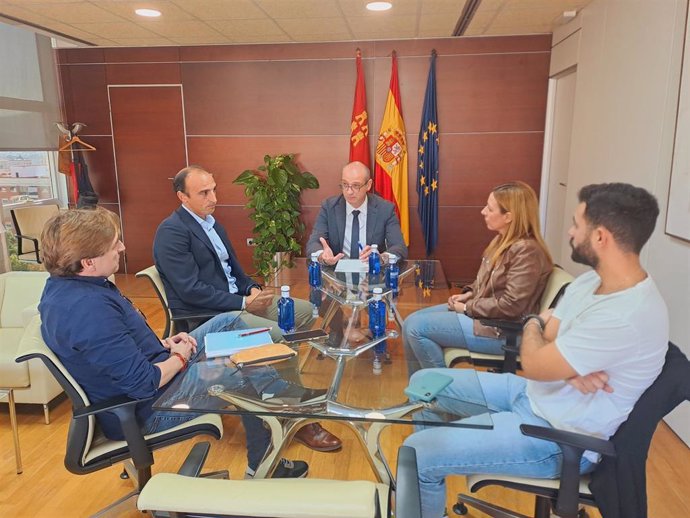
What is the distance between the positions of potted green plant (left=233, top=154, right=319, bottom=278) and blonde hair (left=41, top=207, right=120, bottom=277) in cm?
Result: 318

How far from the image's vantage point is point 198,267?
2.90m

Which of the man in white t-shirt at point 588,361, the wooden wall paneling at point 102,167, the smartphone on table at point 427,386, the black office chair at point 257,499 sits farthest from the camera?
the wooden wall paneling at point 102,167

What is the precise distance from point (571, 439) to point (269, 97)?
15.7 feet

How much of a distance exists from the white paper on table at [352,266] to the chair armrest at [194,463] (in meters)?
1.91

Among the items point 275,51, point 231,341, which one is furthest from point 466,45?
point 231,341

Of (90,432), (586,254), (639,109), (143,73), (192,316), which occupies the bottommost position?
(90,432)

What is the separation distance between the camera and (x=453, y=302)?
267 cm

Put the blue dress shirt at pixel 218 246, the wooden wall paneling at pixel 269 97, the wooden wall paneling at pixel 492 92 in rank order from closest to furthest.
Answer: the blue dress shirt at pixel 218 246 → the wooden wall paneling at pixel 492 92 → the wooden wall paneling at pixel 269 97

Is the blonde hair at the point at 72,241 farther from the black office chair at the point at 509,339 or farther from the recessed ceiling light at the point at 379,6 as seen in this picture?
the recessed ceiling light at the point at 379,6

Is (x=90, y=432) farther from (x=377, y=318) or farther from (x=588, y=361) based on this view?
(x=588, y=361)

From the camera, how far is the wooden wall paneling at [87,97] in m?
5.49

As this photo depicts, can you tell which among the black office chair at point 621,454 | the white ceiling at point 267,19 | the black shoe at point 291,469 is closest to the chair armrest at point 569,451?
the black office chair at point 621,454

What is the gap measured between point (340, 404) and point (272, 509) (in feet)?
2.32

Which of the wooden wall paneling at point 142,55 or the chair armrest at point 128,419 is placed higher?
the wooden wall paneling at point 142,55
